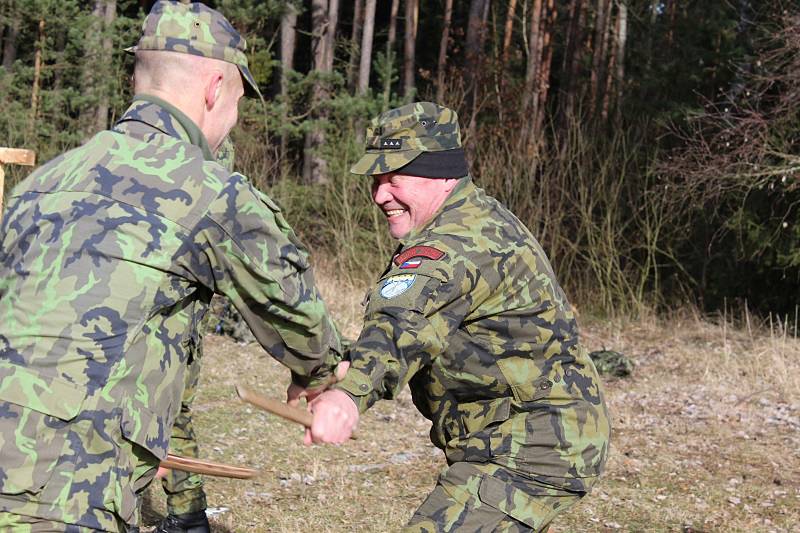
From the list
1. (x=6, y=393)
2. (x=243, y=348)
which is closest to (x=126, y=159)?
(x=6, y=393)

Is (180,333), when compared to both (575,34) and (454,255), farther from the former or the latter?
(575,34)

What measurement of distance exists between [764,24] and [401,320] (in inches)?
517

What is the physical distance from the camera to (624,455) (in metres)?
7.93

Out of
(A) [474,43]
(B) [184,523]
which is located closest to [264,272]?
(B) [184,523]

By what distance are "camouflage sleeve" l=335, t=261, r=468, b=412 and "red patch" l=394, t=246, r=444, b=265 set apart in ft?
0.10

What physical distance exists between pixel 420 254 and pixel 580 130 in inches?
488

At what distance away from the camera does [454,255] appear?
319 centimetres

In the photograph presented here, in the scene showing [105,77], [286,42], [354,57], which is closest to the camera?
[105,77]

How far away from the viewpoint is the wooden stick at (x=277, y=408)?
98.2 inches

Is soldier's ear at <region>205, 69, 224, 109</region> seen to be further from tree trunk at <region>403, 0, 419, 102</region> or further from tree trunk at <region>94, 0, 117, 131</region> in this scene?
tree trunk at <region>403, 0, 419, 102</region>

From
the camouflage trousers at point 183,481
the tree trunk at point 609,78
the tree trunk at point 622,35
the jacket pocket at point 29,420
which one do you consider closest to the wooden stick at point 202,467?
the jacket pocket at point 29,420

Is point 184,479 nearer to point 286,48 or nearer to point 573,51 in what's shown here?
point 573,51

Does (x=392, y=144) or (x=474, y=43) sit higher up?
(x=392, y=144)

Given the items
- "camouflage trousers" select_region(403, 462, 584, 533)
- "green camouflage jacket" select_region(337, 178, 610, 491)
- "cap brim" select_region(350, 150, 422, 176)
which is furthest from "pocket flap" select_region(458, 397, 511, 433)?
"cap brim" select_region(350, 150, 422, 176)
